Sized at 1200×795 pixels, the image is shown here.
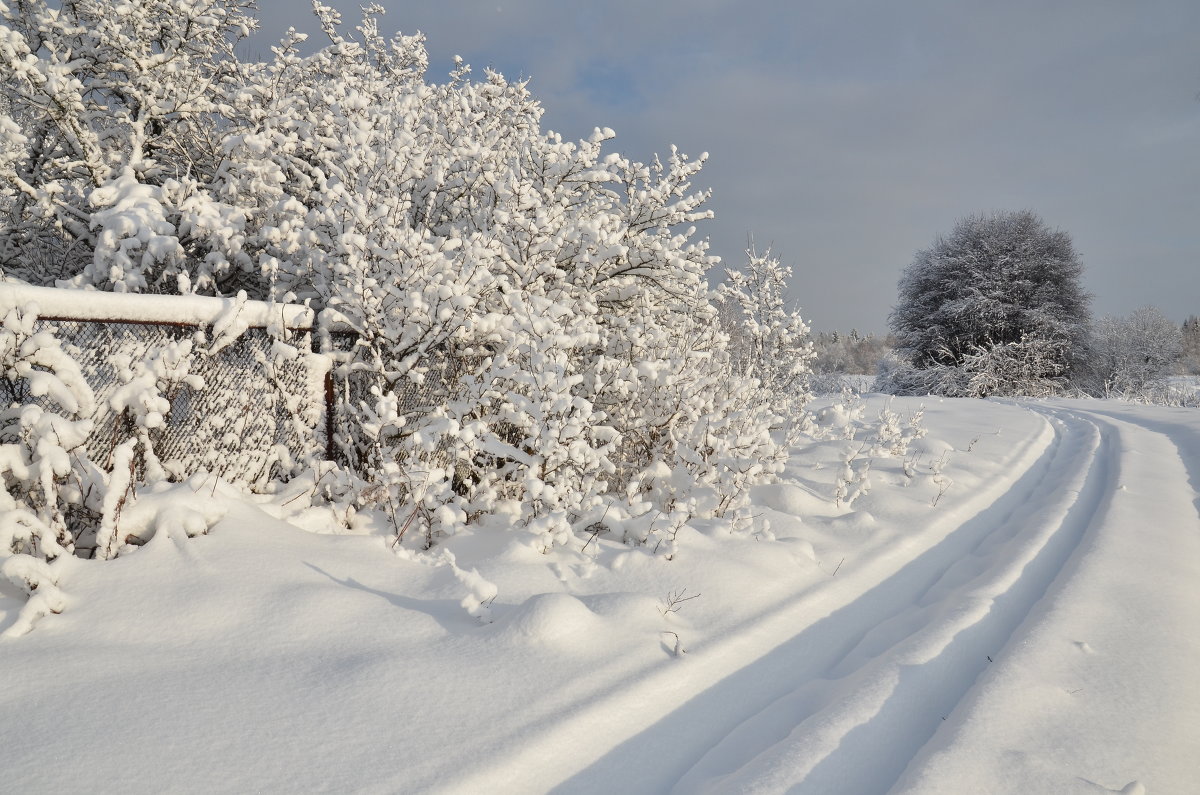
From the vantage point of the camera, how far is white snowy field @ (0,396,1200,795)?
Answer: 2.37m

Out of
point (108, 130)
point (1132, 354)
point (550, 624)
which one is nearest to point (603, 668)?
point (550, 624)

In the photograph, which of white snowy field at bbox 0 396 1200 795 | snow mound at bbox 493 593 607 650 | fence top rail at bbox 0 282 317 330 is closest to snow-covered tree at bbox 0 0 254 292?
fence top rail at bbox 0 282 317 330

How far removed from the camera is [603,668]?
10.2ft

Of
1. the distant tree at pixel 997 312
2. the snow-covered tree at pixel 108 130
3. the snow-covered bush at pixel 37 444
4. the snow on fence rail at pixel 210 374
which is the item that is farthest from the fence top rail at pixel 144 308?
the distant tree at pixel 997 312

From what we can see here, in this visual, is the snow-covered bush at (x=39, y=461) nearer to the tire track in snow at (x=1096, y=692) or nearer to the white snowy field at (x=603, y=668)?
the white snowy field at (x=603, y=668)

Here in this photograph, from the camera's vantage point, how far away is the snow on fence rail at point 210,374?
4035 mm

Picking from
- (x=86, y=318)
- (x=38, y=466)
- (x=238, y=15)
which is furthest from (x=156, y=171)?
(x=38, y=466)

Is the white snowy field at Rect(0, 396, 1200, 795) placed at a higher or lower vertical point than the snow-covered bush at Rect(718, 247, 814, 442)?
lower

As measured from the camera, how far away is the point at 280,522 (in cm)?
429

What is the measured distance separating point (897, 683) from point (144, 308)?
4866mm

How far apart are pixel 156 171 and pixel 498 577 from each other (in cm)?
663

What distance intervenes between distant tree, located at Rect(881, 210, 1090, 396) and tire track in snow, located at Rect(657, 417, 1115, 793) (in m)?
22.5

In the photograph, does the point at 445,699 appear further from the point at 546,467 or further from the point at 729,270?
the point at 729,270

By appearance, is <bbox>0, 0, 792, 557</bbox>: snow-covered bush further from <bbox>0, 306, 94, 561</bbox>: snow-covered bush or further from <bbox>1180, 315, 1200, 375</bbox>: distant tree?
<bbox>1180, 315, 1200, 375</bbox>: distant tree
